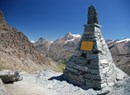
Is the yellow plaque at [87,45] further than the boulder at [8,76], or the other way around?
the yellow plaque at [87,45]

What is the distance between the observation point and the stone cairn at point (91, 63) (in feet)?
41.0

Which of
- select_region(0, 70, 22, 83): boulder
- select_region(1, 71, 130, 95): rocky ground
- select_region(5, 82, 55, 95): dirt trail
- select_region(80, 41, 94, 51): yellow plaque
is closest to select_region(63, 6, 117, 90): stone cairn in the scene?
select_region(80, 41, 94, 51): yellow plaque

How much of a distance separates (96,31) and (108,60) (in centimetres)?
225

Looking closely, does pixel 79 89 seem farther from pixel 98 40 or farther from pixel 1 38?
pixel 1 38

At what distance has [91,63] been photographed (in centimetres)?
1295

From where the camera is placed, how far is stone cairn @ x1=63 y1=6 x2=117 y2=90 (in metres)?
12.5

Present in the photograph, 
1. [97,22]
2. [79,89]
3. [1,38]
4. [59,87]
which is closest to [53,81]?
[59,87]

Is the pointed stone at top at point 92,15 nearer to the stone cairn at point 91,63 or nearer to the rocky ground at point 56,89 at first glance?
the stone cairn at point 91,63

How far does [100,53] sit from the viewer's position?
13.2 meters

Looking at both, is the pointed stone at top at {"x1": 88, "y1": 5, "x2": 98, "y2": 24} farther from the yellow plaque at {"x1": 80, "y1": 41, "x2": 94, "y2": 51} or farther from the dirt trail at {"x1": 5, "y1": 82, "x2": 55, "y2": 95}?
the dirt trail at {"x1": 5, "y1": 82, "x2": 55, "y2": 95}

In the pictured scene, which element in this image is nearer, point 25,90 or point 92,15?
point 25,90

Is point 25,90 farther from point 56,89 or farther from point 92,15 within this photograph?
point 92,15

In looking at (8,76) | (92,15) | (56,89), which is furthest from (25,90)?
(92,15)

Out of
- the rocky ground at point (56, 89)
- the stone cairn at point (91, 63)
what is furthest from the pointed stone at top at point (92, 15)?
the rocky ground at point (56, 89)
